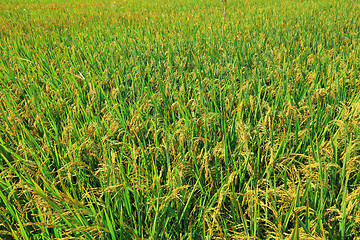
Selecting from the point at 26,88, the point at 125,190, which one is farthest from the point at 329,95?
the point at 26,88

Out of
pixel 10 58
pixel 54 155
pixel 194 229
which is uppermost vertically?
pixel 10 58

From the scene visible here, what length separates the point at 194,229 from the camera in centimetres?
80

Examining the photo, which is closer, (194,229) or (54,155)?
(194,229)

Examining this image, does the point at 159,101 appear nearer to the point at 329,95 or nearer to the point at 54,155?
the point at 54,155

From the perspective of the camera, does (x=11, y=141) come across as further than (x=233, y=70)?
No

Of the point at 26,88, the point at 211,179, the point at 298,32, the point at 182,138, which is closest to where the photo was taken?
the point at 211,179

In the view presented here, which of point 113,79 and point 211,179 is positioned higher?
point 113,79

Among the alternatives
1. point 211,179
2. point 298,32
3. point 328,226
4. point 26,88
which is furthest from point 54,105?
point 298,32

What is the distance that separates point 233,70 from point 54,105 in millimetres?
1286

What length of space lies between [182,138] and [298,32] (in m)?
3.06

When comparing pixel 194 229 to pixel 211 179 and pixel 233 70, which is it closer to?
pixel 211 179

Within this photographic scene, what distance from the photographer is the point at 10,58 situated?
2301 millimetres

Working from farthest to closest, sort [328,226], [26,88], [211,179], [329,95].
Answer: [26,88] → [329,95] → [211,179] → [328,226]

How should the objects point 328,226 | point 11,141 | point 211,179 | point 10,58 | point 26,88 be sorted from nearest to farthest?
point 328,226 → point 211,179 → point 11,141 → point 26,88 → point 10,58
